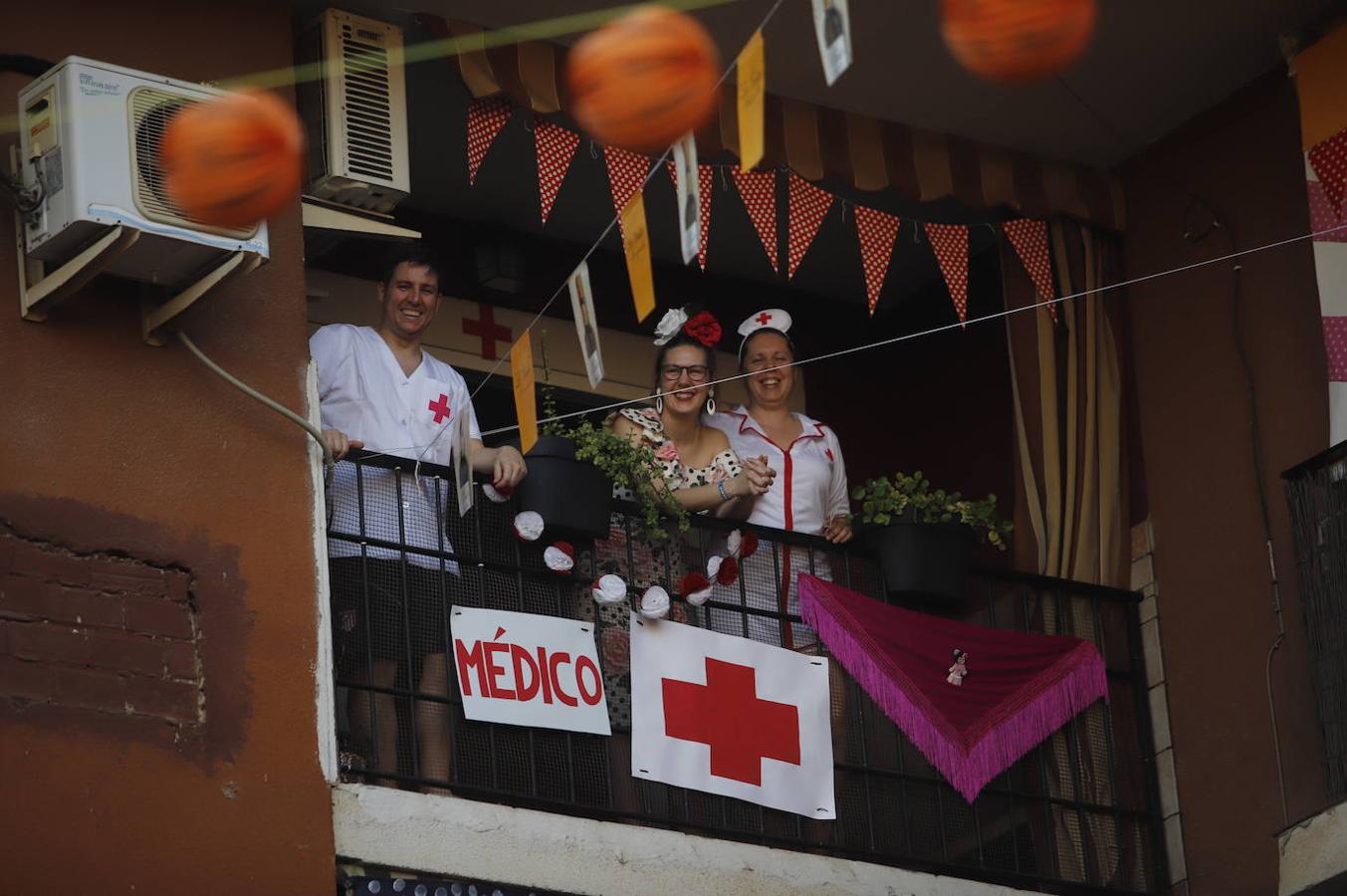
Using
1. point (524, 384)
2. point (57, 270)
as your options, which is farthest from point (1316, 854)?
point (57, 270)

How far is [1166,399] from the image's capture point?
8867 millimetres

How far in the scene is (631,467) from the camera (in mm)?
7348

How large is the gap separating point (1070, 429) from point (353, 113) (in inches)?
126

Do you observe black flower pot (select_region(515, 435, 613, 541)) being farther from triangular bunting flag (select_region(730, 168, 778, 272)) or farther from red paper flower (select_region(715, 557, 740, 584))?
triangular bunting flag (select_region(730, 168, 778, 272))

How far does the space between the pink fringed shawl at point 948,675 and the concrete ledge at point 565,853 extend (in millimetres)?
537

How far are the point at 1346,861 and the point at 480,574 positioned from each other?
293 centimetres

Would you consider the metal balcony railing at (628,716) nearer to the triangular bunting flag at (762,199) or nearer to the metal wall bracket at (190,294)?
the metal wall bracket at (190,294)

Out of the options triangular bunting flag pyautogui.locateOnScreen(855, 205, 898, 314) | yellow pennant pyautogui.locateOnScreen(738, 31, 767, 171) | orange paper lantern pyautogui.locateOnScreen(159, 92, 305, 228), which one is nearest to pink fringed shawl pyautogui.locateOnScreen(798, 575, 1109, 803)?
triangular bunting flag pyautogui.locateOnScreen(855, 205, 898, 314)

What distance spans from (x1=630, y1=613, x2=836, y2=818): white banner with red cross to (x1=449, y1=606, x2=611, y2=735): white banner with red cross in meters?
0.16

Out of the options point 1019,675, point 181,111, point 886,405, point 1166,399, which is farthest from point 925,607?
point 181,111

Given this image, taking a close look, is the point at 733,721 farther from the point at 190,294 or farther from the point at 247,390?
the point at 190,294

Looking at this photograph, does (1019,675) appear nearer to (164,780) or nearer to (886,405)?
(886,405)

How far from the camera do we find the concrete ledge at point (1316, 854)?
288 inches

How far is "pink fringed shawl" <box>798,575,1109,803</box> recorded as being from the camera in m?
7.73
